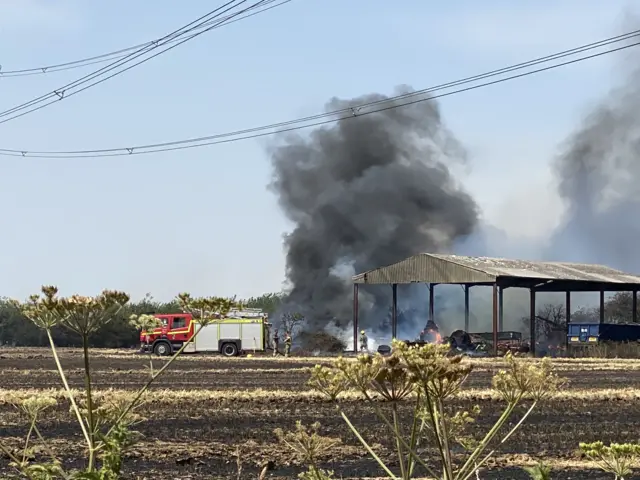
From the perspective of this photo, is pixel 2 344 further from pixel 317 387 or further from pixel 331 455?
pixel 317 387

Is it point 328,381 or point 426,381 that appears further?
point 328,381

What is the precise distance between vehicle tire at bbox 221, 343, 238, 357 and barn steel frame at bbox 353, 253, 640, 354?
6368 millimetres

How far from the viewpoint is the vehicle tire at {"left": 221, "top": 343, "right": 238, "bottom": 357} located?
55312 millimetres

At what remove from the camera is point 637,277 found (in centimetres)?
6162

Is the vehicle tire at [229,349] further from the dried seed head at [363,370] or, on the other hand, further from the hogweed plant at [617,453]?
the dried seed head at [363,370]

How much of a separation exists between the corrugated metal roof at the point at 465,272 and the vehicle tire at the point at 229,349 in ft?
23.2

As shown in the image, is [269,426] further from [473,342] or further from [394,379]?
[473,342]

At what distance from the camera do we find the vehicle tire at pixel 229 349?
181 ft

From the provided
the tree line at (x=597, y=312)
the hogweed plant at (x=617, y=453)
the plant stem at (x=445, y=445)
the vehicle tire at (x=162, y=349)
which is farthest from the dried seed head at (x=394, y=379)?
the tree line at (x=597, y=312)

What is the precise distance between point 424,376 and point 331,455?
9347mm

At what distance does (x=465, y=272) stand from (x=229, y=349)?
1292 centimetres

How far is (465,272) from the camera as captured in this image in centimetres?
5134

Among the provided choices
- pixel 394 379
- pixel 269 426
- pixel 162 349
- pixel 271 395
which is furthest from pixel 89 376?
pixel 162 349

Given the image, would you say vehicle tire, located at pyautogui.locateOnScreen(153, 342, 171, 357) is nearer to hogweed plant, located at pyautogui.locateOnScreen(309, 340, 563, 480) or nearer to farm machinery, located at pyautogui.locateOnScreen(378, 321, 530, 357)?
farm machinery, located at pyautogui.locateOnScreen(378, 321, 530, 357)
